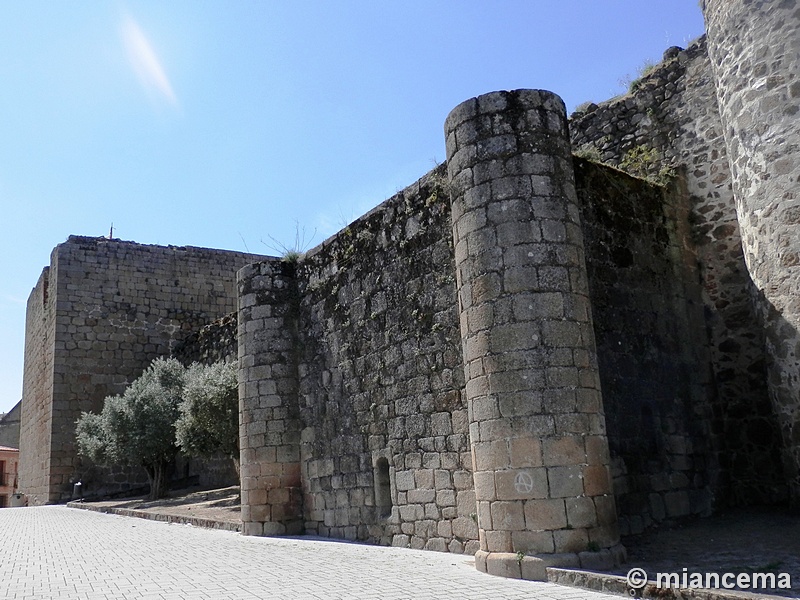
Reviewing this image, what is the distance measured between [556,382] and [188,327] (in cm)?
1899

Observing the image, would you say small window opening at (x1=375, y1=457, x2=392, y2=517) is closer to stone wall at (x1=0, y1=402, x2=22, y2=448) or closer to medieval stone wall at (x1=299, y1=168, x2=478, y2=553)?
medieval stone wall at (x1=299, y1=168, x2=478, y2=553)

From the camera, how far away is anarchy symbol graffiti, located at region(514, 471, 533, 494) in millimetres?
6727

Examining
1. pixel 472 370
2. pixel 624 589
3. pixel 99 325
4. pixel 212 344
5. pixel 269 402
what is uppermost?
pixel 99 325

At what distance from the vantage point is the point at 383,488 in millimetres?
9664

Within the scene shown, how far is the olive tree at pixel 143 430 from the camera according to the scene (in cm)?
1780

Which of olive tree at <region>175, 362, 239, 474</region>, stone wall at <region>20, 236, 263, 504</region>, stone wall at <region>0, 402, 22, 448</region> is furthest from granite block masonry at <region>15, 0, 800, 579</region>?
stone wall at <region>0, 402, 22, 448</region>

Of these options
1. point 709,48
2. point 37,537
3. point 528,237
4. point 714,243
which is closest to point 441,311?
point 528,237

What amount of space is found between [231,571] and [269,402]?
168 inches

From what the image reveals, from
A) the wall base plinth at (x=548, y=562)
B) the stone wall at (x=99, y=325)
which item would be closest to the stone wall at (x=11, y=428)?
the stone wall at (x=99, y=325)

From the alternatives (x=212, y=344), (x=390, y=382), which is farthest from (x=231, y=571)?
(x=212, y=344)

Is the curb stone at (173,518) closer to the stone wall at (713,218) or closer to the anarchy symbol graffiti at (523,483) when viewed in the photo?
the anarchy symbol graffiti at (523,483)

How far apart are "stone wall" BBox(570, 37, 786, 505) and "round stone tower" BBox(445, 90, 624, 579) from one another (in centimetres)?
257

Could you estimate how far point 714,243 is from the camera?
32.7 ft

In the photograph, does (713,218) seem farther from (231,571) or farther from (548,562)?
(231,571)
